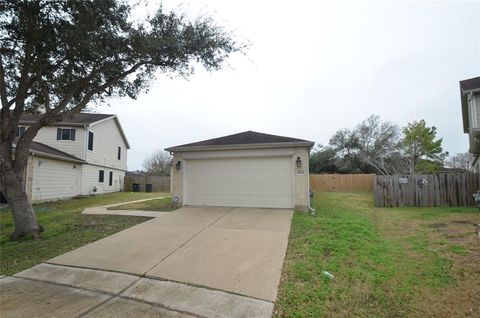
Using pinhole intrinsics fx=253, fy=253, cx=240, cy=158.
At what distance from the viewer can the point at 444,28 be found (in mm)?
9695

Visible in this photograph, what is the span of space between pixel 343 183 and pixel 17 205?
20974 mm

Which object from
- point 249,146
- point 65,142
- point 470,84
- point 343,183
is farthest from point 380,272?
point 65,142

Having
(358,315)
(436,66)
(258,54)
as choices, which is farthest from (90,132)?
(436,66)

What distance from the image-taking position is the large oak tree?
5.94 m

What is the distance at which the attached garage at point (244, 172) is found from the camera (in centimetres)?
919

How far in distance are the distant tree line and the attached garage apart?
16.3 metres

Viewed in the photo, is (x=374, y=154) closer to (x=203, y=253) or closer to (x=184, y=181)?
(x=184, y=181)

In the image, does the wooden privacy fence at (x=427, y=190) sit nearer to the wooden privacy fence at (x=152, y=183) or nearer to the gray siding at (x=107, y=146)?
the wooden privacy fence at (x=152, y=183)

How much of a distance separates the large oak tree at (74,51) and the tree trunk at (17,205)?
2 cm

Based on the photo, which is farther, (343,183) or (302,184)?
(343,183)

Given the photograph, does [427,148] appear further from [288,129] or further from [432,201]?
[288,129]

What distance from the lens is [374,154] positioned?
91.4 feet

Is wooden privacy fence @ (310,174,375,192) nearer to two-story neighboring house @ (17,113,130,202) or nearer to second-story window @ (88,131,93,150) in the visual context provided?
two-story neighboring house @ (17,113,130,202)

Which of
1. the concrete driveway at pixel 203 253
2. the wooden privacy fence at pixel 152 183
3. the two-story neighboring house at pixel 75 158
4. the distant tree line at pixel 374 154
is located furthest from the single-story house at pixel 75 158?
the distant tree line at pixel 374 154
